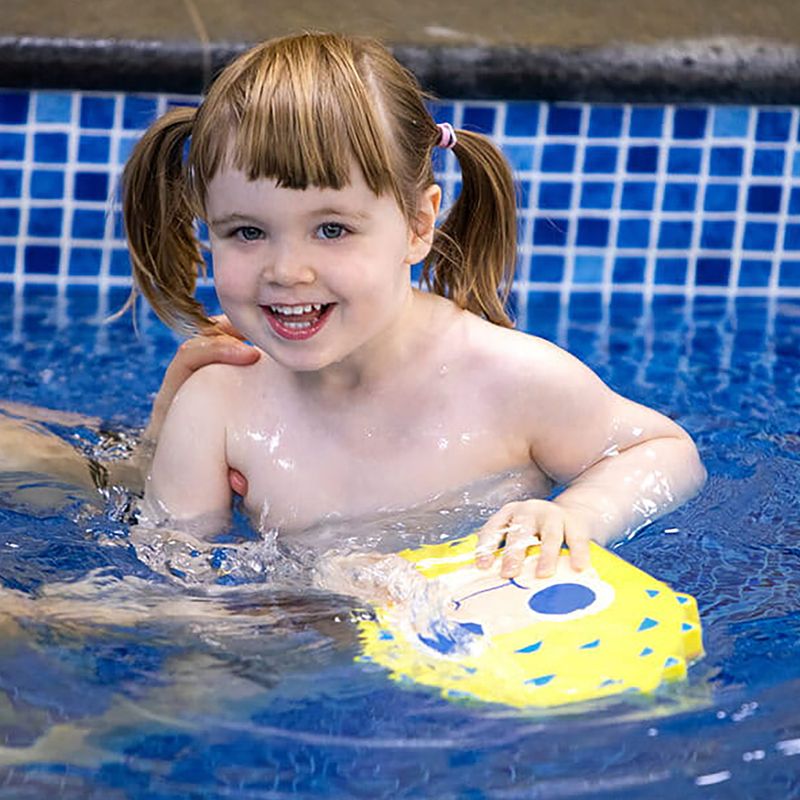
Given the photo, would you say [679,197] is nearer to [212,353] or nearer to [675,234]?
[675,234]

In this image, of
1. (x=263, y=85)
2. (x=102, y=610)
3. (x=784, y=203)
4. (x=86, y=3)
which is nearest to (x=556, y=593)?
(x=102, y=610)

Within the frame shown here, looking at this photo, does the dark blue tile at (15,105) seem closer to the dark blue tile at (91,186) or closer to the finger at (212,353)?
the dark blue tile at (91,186)

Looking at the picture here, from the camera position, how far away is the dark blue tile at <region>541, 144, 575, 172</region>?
3170mm

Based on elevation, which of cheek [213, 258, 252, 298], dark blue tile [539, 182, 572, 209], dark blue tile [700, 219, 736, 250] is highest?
dark blue tile [539, 182, 572, 209]

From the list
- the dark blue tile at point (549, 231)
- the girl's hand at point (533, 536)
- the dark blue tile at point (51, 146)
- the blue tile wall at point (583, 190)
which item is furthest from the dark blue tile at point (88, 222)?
the girl's hand at point (533, 536)

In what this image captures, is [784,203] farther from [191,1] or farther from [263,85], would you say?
[263,85]

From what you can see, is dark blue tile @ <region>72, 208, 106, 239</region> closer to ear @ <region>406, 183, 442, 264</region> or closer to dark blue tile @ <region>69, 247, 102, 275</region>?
dark blue tile @ <region>69, 247, 102, 275</region>

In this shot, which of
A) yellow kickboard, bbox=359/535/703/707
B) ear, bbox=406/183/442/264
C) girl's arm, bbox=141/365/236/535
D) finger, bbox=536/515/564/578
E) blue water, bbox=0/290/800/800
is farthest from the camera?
girl's arm, bbox=141/365/236/535

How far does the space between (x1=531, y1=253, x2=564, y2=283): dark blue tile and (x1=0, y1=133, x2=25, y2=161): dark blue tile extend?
98 cm

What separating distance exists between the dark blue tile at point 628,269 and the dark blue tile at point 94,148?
3.21 ft

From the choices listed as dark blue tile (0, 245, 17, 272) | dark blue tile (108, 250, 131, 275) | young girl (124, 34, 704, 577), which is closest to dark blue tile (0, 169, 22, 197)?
dark blue tile (0, 245, 17, 272)

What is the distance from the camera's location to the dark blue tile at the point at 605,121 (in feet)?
10.3

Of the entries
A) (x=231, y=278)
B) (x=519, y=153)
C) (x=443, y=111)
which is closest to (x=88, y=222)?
(x=443, y=111)

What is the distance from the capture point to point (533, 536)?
1833 mm
